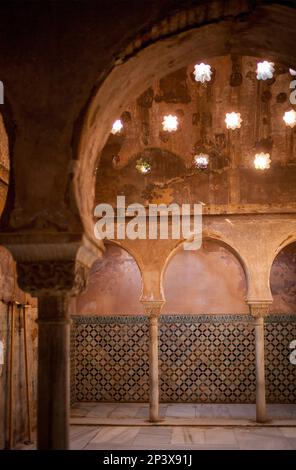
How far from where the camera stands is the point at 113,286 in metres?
13.8

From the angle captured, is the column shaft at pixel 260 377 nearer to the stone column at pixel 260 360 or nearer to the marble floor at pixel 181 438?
the stone column at pixel 260 360

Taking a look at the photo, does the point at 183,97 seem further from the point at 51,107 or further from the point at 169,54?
the point at 51,107

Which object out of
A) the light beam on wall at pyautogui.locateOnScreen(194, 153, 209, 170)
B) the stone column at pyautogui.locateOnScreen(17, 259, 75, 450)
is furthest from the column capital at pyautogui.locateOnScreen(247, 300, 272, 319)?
the stone column at pyautogui.locateOnScreen(17, 259, 75, 450)

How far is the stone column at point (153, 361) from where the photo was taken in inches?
412

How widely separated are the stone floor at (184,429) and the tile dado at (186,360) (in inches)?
18.1

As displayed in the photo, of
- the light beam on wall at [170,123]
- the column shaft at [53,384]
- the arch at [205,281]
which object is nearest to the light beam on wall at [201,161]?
the light beam on wall at [170,123]

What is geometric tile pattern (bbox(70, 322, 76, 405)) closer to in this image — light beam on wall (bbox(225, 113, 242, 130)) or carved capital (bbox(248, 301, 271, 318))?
carved capital (bbox(248, 301, 271, 318))

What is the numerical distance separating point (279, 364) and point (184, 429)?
152 inches

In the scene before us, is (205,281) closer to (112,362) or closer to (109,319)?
(109,319)

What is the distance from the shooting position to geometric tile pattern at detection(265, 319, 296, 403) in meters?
12.6

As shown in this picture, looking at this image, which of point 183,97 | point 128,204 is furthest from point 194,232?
point 183,97

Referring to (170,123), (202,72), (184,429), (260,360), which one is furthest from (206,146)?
(184,429)
